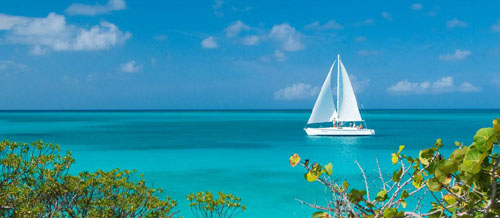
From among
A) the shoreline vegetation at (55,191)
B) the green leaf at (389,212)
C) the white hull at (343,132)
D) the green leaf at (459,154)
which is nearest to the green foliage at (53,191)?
the shoreline vegetation at (55,191)

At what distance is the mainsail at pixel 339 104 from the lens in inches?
1459

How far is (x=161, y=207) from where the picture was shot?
5578 millimetres

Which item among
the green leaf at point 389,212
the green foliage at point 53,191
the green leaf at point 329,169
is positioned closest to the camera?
the green leaf at point 389,212

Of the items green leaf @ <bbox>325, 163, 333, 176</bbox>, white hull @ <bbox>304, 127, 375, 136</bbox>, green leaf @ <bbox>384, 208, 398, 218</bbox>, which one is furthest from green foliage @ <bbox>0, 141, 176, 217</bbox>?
white hull @ <bbox>304, 127, 375, 136</bbox>

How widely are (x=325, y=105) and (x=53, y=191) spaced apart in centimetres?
3388

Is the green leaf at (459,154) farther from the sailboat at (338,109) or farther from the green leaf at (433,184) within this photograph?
the sailboat at (338,109)

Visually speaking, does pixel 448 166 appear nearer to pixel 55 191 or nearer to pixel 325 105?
pixel 55 191

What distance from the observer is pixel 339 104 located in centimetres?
3775

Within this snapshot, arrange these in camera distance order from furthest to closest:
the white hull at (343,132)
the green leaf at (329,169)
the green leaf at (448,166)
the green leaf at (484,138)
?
the white hull at (343,132)
the green leaf at (329,169)
the green leaf at (448,166)
the green leaf at (484,138)

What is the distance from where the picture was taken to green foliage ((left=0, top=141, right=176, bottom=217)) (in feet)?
15.6

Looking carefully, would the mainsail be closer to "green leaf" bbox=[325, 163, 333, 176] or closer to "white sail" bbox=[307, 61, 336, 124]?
"white sail" bbox=[307, 61, 336, 124]

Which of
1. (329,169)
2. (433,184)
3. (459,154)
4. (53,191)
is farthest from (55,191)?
(459,154)

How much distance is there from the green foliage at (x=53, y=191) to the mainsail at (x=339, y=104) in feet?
107

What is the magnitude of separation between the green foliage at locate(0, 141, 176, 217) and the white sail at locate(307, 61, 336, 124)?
3229cm
